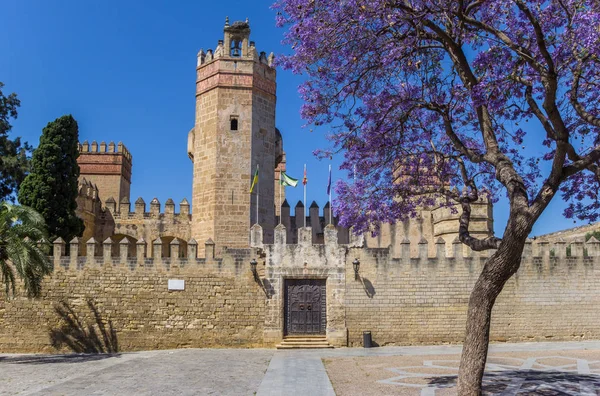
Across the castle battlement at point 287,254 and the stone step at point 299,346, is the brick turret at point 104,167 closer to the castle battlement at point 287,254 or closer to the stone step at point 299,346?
the castle battlement at point 287,254

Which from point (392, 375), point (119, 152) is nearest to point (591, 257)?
point (392, 375)

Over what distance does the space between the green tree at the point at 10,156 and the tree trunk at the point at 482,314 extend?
76.6 ft

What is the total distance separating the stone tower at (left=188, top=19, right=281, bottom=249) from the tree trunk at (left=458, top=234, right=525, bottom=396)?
44.9 feet

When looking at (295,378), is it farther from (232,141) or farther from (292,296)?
(232,141)

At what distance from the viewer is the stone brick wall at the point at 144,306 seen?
686 inches

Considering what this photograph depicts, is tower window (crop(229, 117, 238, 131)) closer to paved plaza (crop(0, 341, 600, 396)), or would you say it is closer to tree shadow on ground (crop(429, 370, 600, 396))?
paved plaza (crop(0, 341, 600, 396))

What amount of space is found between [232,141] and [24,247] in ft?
28.3

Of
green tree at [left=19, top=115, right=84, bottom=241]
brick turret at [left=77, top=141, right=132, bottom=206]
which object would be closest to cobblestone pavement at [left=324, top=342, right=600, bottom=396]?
green tree at [left=19, top=115, right=84, bottom=241]

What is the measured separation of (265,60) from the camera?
22.9 metres

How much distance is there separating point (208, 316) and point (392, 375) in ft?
25.0

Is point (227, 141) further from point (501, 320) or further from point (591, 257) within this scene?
point (591, 257)

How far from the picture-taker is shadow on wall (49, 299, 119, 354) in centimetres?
1739

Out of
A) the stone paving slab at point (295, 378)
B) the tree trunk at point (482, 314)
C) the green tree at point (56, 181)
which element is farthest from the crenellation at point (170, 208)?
the tree trunk at point (482, 314)

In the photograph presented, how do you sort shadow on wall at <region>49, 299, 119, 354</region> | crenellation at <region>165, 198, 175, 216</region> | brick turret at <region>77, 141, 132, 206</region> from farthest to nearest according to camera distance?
brick turret at <region>77, 141, 132, 206</region>, crenellation at <region>165, 198, 175, 216</region>, shadow on wall at <region>49, 299, 119, 354</region>
